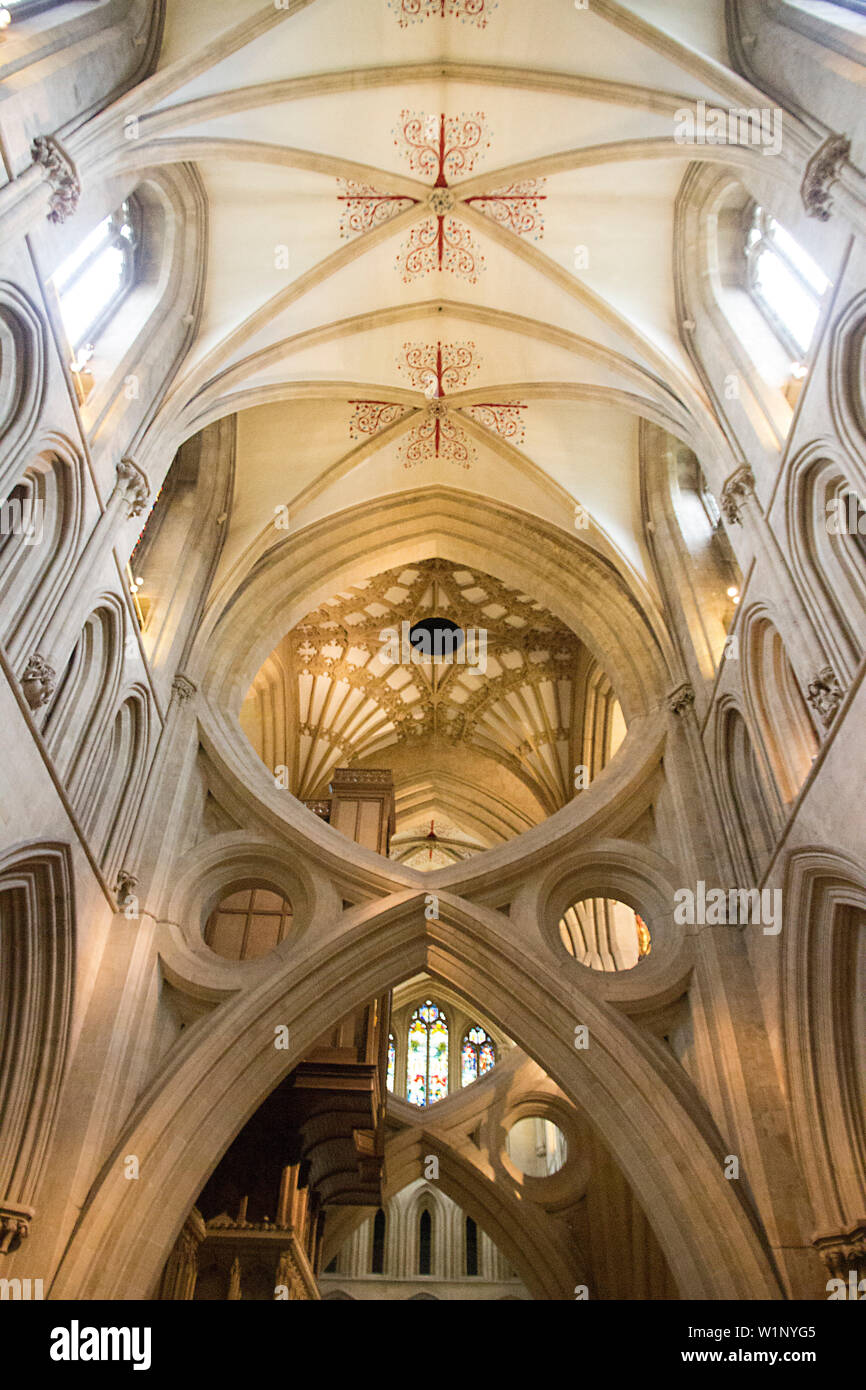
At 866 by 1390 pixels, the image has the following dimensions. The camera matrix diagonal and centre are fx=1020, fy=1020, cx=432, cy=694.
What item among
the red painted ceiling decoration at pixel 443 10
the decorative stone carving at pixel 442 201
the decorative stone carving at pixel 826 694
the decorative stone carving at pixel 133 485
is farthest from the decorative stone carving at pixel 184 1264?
the red painted ceiling decoration at pixel 443 10

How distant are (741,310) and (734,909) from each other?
5.93 metres

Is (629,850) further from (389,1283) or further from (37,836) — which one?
(389,1283)

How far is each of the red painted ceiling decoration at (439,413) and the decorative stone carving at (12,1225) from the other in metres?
9.42

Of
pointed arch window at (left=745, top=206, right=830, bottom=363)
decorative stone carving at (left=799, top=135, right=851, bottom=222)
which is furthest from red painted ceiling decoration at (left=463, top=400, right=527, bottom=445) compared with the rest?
decorative stone carving at (left=799, top=135, right=851, bottom=222)

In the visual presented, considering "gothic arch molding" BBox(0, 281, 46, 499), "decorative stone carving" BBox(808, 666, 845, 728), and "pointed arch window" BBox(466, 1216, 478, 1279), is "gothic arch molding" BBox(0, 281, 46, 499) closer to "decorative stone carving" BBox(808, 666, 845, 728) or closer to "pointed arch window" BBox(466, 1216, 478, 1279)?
"decorative stone carving" BBox(808, 666, 845, 728)

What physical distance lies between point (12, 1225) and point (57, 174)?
749 centimetres

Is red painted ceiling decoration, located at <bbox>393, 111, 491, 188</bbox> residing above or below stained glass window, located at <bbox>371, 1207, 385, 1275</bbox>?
above

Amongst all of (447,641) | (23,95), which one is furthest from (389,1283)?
(23,95)

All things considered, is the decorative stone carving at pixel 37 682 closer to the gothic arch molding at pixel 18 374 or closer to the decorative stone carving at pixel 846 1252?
the gothic arch molding at pixel 18 374

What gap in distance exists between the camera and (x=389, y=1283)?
19.9 metres

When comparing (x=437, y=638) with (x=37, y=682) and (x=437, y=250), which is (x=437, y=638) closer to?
(x=437, y=250)

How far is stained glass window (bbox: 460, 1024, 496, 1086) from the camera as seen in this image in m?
22.6

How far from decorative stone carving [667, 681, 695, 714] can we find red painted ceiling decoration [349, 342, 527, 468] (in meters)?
4.10

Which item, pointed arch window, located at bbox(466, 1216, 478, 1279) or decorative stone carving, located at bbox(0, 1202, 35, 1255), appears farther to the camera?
pointed arch window, located at bbox(466, 1216, 478, 1279)
